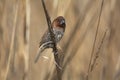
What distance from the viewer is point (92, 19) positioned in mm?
1732

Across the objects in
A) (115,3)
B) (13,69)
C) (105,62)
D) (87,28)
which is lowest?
(13,69)

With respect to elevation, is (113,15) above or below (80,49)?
above

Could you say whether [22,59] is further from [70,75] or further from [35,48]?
[70,75]

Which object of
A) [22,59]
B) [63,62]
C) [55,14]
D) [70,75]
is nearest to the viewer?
[63,62]

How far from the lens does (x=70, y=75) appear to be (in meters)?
1.83

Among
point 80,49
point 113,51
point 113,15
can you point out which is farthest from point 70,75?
point 113,15

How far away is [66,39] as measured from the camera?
178 centimetres

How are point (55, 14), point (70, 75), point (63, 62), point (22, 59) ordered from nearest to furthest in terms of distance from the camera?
point (63, 62) → point (55, 14) → point (70, 75) → point (22, 59)

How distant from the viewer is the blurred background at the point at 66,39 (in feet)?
5.36

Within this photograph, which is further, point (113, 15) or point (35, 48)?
point (35, 48)

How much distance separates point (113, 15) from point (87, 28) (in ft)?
0.52

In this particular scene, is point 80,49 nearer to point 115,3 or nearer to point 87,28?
point 87,28

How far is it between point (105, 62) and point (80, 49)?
15cm

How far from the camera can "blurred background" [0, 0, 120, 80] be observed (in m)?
1.63
